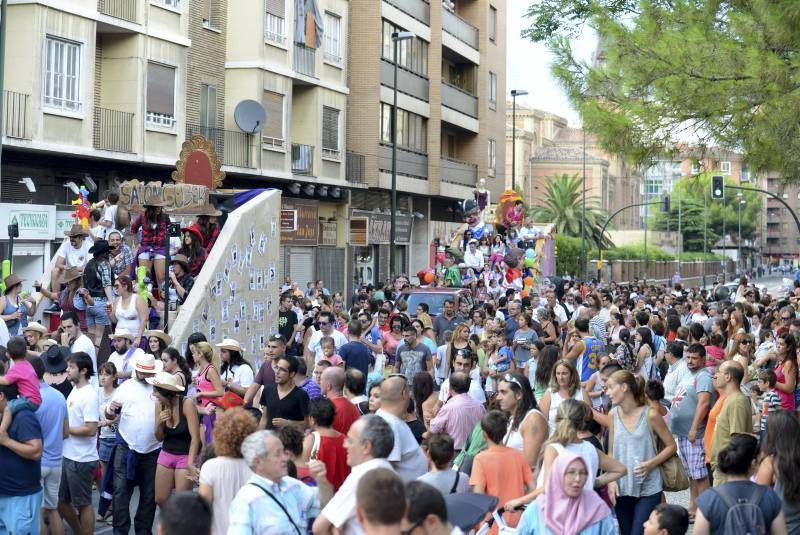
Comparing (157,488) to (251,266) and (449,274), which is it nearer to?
(251,266)

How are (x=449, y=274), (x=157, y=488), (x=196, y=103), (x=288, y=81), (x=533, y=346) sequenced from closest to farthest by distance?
(x=157, y=488)
(x=533, y=346)
(x=449, y=274)
(x=196, y=103)
(x=288, y=81)

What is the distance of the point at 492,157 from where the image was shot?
52344 mm

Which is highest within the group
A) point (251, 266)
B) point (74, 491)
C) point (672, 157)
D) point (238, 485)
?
point (672, 157)

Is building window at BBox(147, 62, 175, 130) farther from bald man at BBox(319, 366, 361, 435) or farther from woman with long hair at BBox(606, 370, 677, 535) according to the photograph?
woman with long hair at BBox(606, 370, 677, 535)

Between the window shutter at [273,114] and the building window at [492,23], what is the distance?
18085 millimetres

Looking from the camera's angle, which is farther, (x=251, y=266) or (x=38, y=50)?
(x=38, y=50)

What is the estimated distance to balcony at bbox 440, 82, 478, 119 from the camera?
46.7 metres

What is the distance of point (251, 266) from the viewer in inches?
739

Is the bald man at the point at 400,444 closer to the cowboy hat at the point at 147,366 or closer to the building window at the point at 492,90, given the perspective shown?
the cowboy hat at the point at 147,366

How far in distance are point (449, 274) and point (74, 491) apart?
18.5 meters

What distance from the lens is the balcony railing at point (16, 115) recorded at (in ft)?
80.7

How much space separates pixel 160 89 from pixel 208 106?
331 cm

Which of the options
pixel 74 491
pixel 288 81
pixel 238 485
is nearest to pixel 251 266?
pixel 74 491

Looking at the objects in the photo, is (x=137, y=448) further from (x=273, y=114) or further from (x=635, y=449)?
(x=273, y=114)
